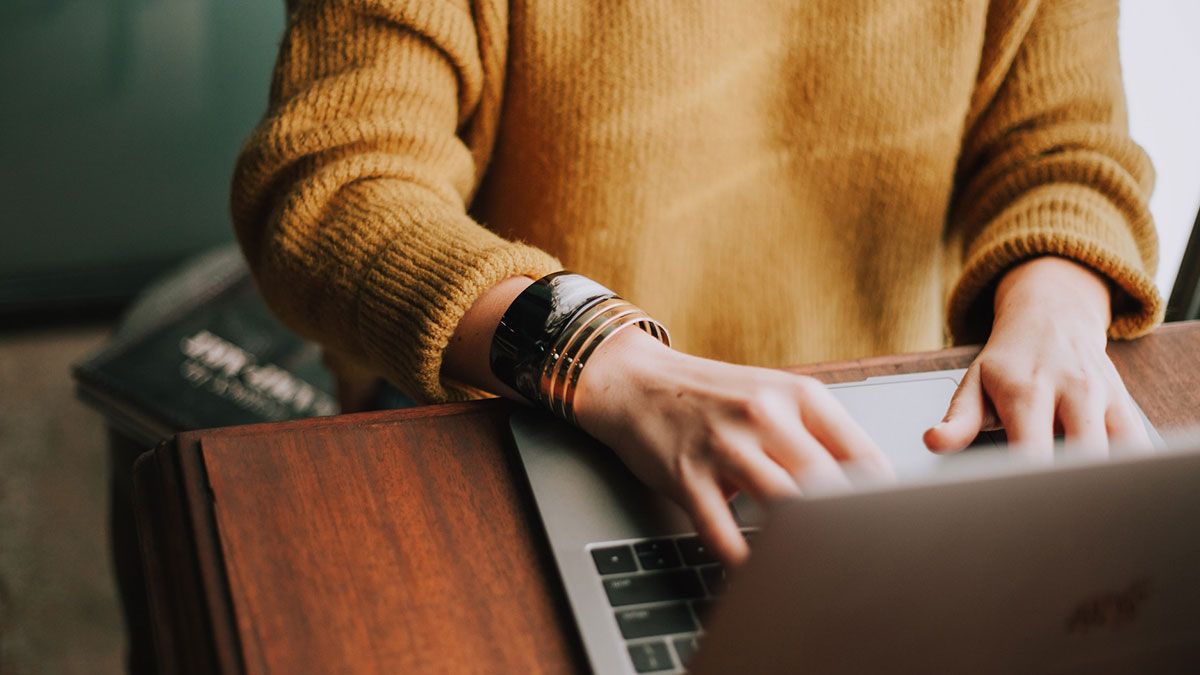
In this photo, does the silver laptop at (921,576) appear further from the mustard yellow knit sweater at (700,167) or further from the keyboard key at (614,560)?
the mustard yellow knit sweater at (700,167)

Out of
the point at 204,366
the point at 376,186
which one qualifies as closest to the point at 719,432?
the point at 376,186

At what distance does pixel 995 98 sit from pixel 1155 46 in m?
0.29

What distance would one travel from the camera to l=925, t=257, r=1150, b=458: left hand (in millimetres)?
521

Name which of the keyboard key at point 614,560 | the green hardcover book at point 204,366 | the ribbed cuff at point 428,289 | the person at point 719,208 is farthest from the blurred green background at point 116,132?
the keyboard key at point 614,560

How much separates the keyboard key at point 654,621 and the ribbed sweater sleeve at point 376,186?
0.20 metres

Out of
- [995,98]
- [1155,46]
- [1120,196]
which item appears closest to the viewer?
[1120,196]

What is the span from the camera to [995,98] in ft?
2.68

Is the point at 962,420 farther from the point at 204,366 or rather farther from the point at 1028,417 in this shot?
the point at 204,366

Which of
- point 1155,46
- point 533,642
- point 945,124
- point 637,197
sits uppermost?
point 1155,46

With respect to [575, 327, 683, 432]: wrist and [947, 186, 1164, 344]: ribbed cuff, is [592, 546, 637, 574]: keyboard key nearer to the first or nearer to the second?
[575, 327, 683, 432]: wrist

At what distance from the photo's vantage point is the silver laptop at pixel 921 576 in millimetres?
311

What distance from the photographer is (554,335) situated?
1.72 ft

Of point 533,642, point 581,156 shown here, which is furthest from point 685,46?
point 533,642

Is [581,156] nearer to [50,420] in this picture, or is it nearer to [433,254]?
[433,254]
